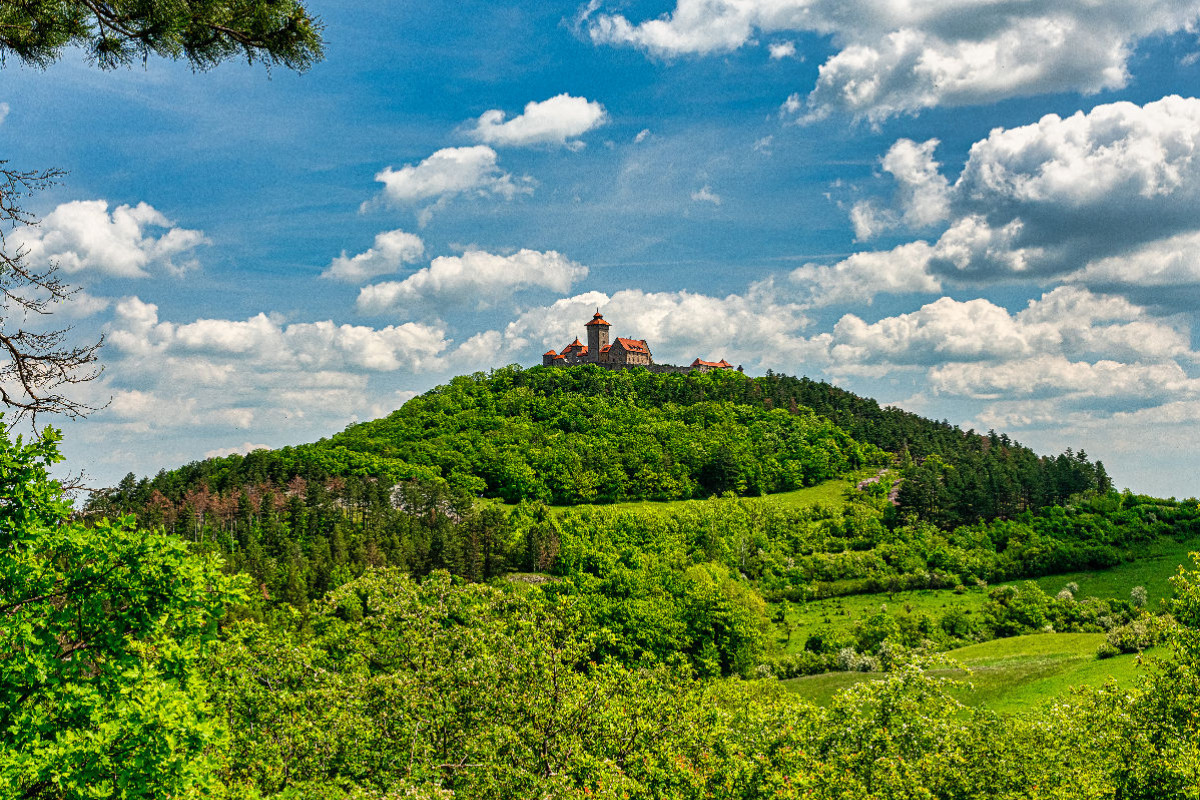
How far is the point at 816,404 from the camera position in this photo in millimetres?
177000

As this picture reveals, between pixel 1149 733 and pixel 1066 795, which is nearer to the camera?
pixel 1066 795

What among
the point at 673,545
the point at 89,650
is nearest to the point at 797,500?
the point at 673,545

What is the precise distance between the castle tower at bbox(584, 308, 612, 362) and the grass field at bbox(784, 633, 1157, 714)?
139 meters

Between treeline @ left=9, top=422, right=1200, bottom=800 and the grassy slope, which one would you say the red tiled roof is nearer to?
the grassy slope

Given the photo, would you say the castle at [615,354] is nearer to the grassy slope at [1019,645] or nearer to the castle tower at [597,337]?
the castle tower at [597,337]

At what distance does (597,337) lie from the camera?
19825cm

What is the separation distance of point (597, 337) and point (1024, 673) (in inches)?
6092

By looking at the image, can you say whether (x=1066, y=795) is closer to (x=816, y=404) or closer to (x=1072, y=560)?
(x=1072, y=560)

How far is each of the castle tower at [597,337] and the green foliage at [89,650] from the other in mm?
187184

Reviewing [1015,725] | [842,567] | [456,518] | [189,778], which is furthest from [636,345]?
[189,778]

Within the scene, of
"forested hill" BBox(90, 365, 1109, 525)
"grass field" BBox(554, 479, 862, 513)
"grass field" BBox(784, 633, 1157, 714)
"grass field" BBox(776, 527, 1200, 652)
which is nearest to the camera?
"grass field" BBox(784, 633, 1157, 714)

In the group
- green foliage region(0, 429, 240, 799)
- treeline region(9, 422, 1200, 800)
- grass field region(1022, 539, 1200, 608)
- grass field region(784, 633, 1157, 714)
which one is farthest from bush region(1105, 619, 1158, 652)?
green foliage region(0, 429, 240, 799)

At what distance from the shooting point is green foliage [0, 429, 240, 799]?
9.55 metres

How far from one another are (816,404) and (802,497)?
48.0 meters
